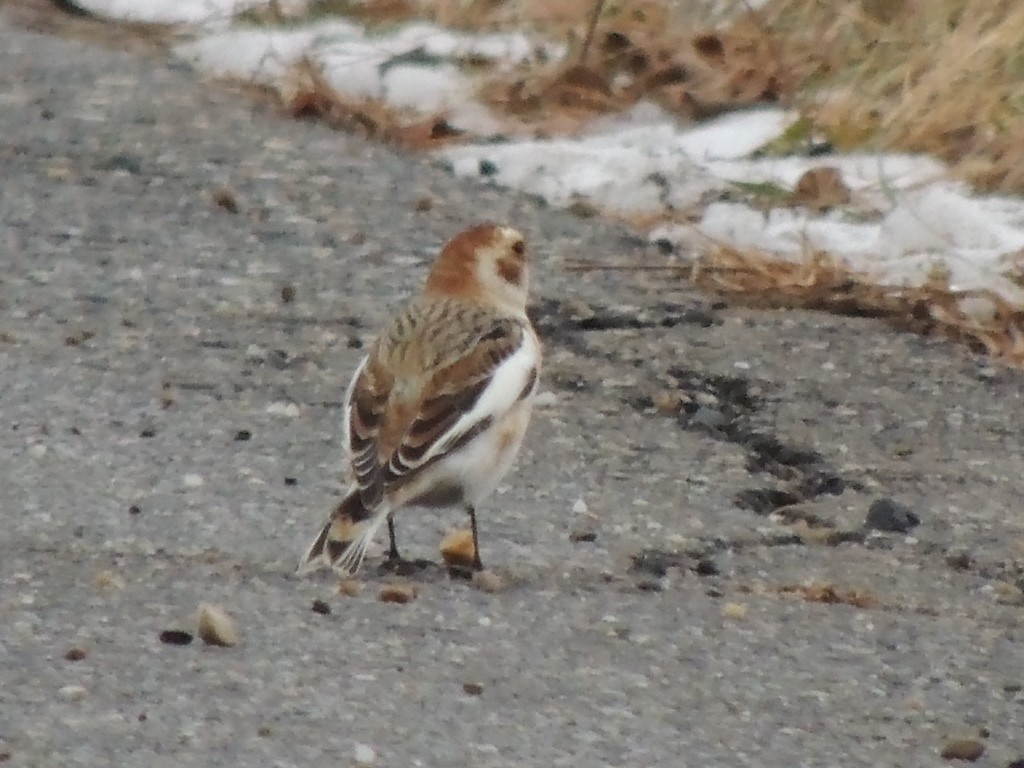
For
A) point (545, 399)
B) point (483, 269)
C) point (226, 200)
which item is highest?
point (483, 269)

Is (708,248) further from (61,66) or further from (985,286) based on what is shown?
(61,66)

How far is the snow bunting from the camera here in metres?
4.35

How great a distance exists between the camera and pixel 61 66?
27.5 feet

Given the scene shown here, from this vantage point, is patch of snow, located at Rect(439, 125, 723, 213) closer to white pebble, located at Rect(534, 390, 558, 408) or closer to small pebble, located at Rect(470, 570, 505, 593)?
white pebble, located at Rect(534, 390, 558, 408)

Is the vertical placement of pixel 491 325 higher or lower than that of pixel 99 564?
higher

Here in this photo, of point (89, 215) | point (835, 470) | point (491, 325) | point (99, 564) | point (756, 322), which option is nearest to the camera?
point (99, 564)

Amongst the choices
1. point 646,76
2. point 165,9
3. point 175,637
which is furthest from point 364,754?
point 165,9

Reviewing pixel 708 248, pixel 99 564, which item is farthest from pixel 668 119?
pixel 99 564

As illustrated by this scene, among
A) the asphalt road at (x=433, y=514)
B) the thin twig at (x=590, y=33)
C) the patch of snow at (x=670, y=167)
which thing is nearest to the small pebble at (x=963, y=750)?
the asphalt road at (x=433, y=514)

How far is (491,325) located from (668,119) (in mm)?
3553

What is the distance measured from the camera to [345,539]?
4.28 metres

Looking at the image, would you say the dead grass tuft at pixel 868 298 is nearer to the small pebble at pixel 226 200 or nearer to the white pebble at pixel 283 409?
the small pebble at pixel 226 200

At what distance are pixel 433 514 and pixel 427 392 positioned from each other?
634mm

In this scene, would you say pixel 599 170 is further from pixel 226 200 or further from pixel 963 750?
pixel 963 750
